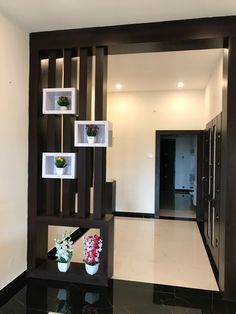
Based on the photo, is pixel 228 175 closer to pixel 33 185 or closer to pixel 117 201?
pixel 33 185

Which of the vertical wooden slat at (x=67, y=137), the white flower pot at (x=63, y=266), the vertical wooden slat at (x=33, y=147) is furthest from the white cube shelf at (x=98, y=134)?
the white flower pot at (x=63, y=266)

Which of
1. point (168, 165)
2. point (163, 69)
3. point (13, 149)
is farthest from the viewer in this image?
point (168, 165)

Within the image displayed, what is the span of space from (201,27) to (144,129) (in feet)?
12.2

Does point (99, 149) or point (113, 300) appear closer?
point (113, 300)

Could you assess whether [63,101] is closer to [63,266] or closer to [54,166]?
[54,166]

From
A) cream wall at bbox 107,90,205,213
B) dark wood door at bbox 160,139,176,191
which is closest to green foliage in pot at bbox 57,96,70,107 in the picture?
cream wall at bbox 107,90,205,213

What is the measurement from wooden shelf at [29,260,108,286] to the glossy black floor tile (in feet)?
0.21

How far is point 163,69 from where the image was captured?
4699mm

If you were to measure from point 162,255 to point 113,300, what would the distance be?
1.45m

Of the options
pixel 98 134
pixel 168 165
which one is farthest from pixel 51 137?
pixel 168 165

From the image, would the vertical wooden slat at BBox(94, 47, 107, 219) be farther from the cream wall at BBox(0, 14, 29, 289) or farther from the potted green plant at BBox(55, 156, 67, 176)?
the cream wall at BBox(0, 14, 29, 289)

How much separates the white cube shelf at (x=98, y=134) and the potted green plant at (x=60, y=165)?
0.79 feet

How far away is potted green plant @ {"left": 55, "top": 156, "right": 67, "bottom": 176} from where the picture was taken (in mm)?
3068

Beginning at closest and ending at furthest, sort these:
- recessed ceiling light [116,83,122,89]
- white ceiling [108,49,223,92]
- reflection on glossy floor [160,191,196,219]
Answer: white ceiling [108,49,223,92] < recessed ceiling light [116,83,122,89] < reflection on glossy floor [160,191,196,219]
